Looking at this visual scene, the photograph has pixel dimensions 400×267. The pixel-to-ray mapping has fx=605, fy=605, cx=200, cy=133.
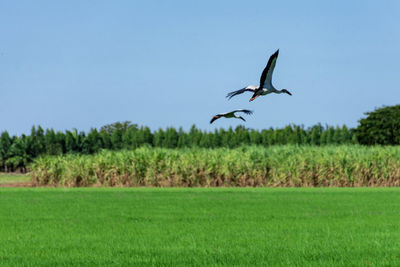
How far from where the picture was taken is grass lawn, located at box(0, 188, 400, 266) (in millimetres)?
7332

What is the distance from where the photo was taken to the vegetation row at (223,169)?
2433 cm

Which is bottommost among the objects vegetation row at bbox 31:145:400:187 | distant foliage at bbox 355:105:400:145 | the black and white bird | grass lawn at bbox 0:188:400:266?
grass lawn at bbox 0:188:400:266

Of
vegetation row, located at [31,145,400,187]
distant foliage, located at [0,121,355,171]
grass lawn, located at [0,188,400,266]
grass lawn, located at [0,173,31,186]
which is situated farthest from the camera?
distant foliage, located at [0,121,355,171]

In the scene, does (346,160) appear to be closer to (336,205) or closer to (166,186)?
(166,186)

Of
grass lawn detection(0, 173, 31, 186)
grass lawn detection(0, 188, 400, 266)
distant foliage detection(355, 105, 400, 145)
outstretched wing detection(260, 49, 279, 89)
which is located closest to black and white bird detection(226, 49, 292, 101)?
outstretched wing detection(260, 49, 279, 89)

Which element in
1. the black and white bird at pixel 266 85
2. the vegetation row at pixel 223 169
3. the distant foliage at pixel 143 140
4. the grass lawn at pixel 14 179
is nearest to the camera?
the black and white bird at pixel 266 85

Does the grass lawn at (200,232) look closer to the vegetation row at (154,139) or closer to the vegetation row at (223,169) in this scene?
the vegetation row at (223,169)

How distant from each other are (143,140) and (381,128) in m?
15.9

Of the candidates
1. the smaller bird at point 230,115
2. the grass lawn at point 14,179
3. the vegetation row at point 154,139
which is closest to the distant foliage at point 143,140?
the vegetation row at point 154,139

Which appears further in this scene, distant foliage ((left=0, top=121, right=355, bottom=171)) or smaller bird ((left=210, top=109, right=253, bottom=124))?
distant foliage ((left=0, top=121, right=355, bottom=171))

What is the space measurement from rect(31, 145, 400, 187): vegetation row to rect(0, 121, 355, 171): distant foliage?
12.0 metres

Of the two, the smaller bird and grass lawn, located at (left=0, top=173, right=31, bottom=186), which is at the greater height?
the smaller bird

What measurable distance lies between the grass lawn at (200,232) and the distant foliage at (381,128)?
24.8 m

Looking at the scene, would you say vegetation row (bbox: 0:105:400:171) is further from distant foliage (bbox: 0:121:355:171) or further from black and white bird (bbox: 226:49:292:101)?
black and white bird (bbox: 226:49:292:101)
